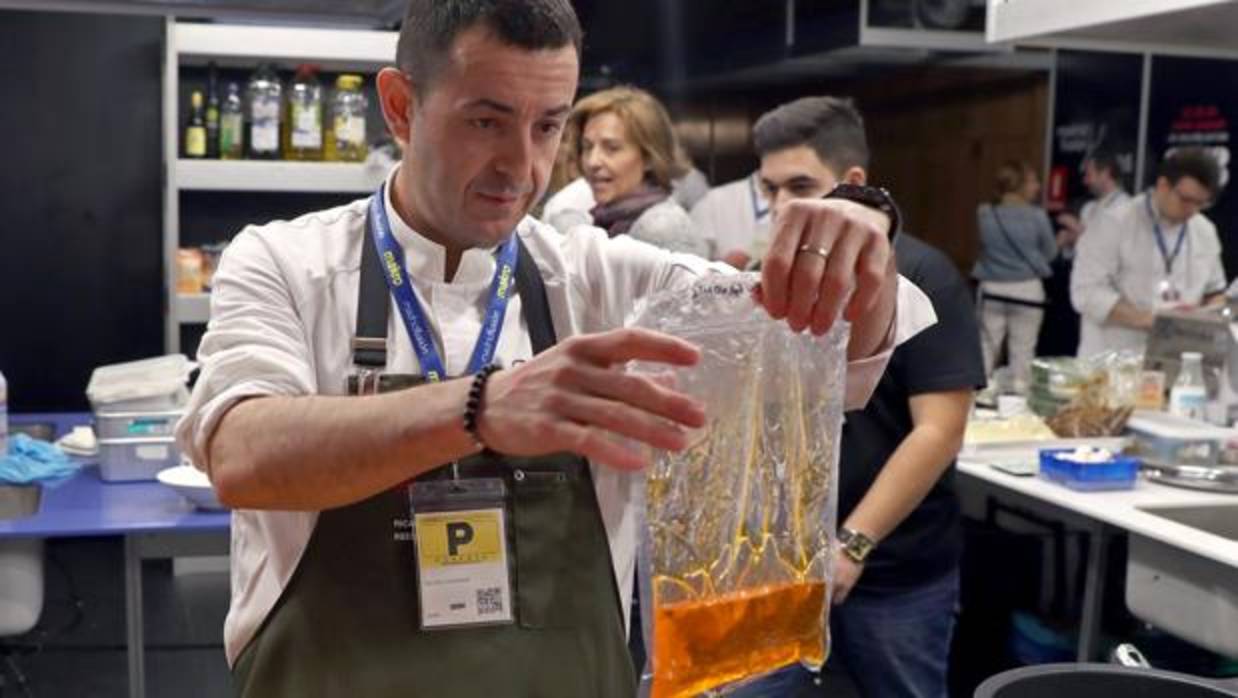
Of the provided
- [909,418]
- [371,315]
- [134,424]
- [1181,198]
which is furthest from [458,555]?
[1181,198]

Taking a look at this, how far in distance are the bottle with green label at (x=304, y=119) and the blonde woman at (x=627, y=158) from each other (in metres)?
1.15

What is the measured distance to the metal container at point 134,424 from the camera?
3.07m

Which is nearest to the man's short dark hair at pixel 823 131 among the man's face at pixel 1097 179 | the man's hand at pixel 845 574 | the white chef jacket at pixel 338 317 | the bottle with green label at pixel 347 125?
the man's hand at pixel 845 574

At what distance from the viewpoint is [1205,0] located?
2.47 metres

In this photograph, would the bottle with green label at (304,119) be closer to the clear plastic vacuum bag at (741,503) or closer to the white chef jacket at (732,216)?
the white chef jacket at (732,216)

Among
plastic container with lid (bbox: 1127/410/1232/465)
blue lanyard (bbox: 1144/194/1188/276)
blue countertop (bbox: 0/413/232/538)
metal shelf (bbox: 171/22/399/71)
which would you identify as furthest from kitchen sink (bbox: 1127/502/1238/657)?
blue lanyard (bbox: 1144/194/1188/276)

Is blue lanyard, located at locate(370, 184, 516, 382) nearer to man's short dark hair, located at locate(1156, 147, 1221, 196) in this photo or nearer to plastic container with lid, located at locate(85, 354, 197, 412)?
plastic container with lid, located at locate(85, 354, 197, 412)

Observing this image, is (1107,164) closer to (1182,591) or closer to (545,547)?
(1182,591)

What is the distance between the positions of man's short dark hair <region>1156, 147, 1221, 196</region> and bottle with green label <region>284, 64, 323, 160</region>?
3.53 metres

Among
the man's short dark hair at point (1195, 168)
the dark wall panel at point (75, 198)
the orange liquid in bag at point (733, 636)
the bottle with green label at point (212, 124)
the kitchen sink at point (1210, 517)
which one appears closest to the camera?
the orange liquid in bag at point (733, 636)

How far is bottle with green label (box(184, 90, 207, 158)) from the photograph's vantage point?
4645 mm

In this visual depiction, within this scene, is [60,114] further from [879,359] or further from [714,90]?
[714,90]

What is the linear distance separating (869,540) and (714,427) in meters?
1.39

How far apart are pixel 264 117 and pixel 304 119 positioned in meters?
0.14
